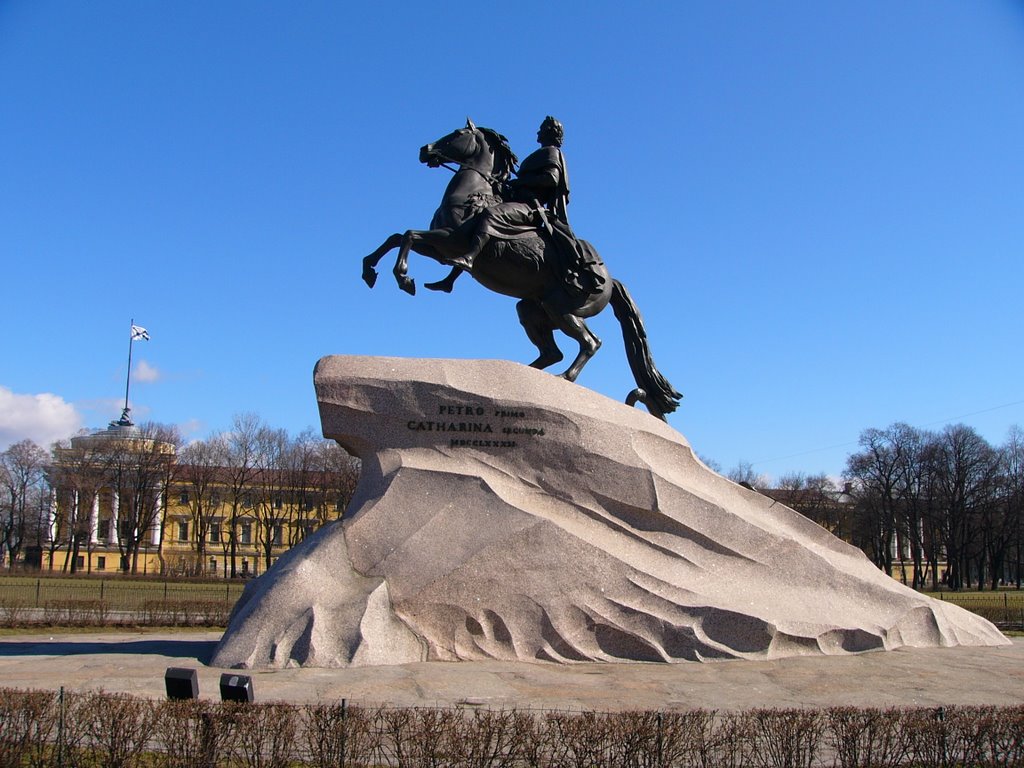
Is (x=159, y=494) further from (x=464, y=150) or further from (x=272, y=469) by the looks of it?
(x=464, y=150)

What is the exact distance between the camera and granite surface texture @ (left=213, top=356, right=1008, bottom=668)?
892 cm

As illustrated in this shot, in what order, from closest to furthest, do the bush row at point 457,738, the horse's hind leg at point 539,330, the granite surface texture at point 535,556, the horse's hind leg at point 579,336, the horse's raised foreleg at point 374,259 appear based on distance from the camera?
the bush row at point 457,738 < the granite surface texture at point 535,556 < the horse's raised foreleg at point 374,259 < the horse's hind leg at point 579,336 < the horse's hind leg at point 539,330

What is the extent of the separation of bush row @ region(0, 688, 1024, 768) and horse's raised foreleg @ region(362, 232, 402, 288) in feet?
21.7

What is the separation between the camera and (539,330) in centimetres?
1256

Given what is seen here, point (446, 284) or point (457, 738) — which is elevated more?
point (446, 284)

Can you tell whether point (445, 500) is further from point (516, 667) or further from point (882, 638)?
point (882, 638)

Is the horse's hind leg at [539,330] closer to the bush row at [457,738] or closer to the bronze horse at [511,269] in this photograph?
the bronze horse at [511,269]

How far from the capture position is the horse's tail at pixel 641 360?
1261 centimetres

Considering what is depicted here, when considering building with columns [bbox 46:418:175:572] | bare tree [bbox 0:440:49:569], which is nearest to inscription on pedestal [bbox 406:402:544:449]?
building with columns [bbox 46:418:175:572]

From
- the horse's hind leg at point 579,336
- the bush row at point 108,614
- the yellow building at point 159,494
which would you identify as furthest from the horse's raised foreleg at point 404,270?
the yellow building at point 159,494

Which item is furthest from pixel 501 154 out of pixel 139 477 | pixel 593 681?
pixel 139 477

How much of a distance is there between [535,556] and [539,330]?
4.01 metres

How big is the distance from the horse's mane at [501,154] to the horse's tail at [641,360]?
2.09m

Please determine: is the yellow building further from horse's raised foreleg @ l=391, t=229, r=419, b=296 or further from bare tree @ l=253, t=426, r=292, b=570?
horse's raised foreleg @ l=391, t=229, r=419, b=296
